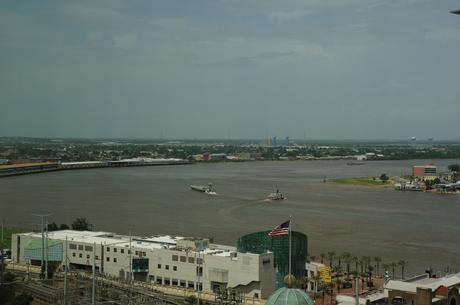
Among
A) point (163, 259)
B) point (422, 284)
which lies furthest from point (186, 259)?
point (422, 284)

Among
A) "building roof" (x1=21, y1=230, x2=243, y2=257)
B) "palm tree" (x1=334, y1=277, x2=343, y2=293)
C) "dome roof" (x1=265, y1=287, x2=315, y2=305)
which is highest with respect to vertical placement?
"dome roof" (x1=265, y1=287, x2=315, y2=305)

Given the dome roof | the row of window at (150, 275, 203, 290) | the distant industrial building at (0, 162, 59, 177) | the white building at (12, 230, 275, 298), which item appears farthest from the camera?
the distant industrial building at (0, 162, 59, 177)

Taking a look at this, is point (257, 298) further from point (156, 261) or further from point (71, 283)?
point (71, 283)

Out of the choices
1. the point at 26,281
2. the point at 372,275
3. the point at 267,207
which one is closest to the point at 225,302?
the point at 26,281

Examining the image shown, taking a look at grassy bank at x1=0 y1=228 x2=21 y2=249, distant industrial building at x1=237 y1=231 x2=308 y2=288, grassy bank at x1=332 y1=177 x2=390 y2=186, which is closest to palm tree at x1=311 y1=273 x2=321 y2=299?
distant industrial building at x1=237 y1=231 x2=308 y2=288

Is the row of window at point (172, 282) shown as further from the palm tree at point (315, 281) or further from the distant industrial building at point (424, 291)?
the distant industrial building at point (424, 291)

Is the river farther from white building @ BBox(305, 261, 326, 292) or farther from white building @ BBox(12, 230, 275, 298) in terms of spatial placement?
white building @ BBox(12, 230, 275, 298)
